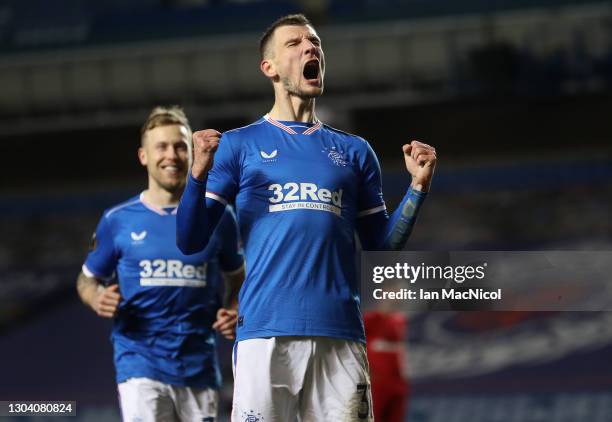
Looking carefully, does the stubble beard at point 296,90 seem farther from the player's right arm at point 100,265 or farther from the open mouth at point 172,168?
the player's right arm at point 100,265

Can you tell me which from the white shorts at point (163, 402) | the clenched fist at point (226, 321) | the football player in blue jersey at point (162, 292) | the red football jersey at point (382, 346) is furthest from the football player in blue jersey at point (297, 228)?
the red football jersey at point (382, 346)

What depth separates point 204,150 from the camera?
358 cm

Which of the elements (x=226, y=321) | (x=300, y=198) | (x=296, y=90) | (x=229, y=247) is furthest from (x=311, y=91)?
(x=229, y=247)

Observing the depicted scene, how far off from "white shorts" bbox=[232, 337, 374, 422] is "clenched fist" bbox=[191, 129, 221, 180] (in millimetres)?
615

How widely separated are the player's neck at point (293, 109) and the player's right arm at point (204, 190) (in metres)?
0.26

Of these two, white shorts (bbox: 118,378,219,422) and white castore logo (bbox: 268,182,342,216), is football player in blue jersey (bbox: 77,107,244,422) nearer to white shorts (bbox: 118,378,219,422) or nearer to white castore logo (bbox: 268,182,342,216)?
white shorts (bbox: 118,378,219,422)

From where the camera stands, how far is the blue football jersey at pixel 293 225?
3.67 meters

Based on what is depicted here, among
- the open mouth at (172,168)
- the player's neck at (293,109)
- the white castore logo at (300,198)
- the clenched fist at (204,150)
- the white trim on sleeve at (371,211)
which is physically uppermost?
the open mouth at (172,168)

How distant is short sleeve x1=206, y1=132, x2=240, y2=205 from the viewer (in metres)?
3.84

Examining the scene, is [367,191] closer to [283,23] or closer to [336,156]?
[336,156]

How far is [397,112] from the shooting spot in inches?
620

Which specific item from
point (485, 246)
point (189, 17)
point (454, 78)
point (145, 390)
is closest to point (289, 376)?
point (145, 390)

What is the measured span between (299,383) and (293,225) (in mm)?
548

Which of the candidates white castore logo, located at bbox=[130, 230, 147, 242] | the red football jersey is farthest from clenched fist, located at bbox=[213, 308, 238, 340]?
the red football jersey
